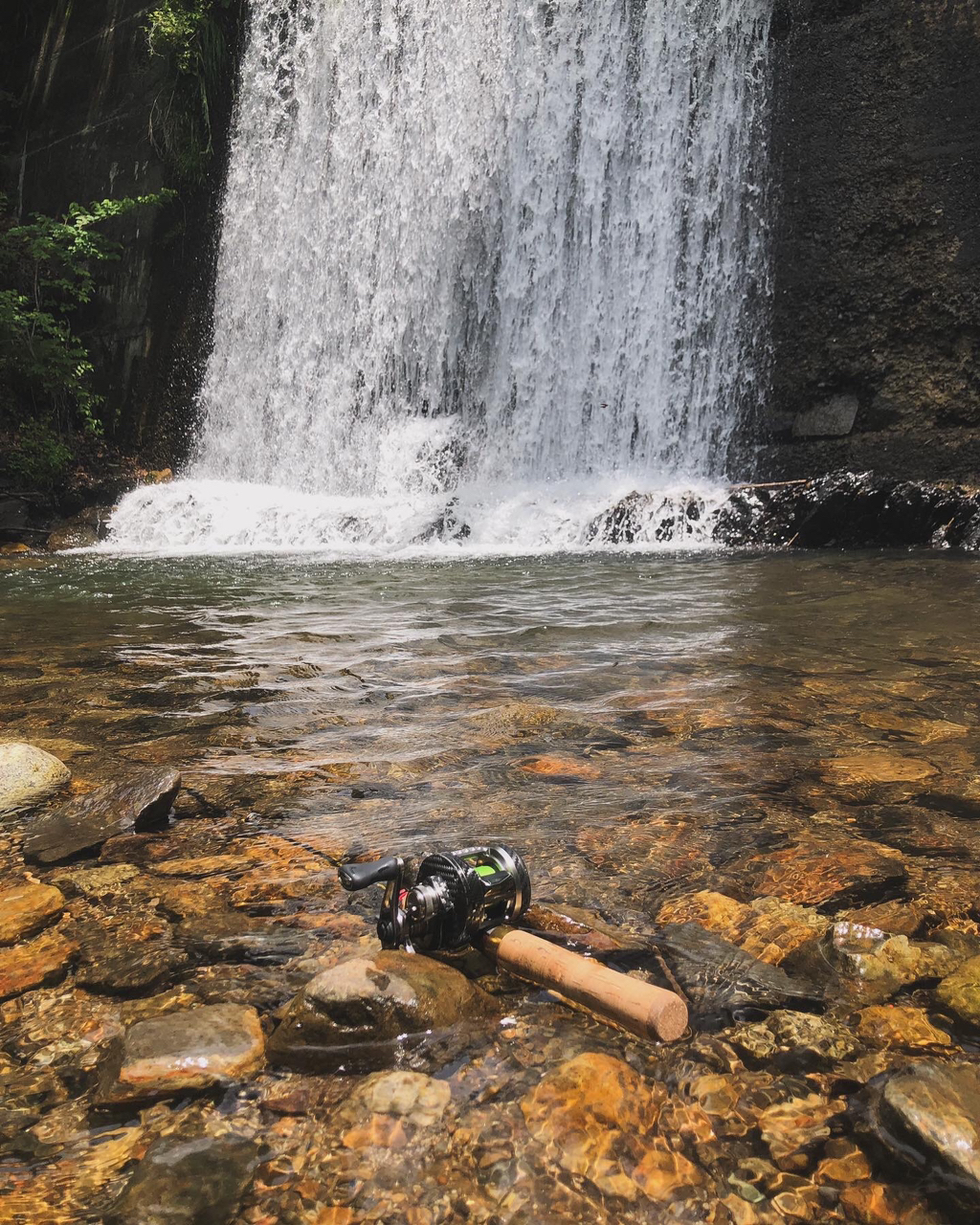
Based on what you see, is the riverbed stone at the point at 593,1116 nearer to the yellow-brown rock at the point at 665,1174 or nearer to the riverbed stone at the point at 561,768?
the yellow-brown rock at the point at 665,1174

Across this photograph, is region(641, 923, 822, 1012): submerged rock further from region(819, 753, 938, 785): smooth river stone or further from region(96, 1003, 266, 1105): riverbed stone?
region(819, 753, 938, 785): smooth river stone

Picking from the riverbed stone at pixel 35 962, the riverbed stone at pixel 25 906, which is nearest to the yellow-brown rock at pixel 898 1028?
the riverbed stone at pixel 35 962

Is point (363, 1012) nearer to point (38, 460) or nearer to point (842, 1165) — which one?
point (842, 1165)

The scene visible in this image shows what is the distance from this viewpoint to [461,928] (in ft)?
4.70

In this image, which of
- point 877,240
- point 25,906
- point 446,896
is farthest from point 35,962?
point 877,240

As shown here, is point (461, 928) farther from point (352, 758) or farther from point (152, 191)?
point (152, 191)

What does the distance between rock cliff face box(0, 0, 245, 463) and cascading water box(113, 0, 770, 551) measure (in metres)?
0.69

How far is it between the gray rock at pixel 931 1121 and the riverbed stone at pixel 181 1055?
0.81 m

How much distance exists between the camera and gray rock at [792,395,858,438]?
8.81m

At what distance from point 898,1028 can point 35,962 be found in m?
1.38

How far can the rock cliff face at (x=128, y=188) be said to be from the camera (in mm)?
14195

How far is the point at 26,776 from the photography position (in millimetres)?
2127

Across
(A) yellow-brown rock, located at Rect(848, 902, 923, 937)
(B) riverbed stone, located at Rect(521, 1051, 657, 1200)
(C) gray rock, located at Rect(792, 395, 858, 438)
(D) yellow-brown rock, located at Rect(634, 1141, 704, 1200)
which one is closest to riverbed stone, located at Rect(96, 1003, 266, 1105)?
(B) riverbed stone, located at Rect(521, 1051, 657, 1200)

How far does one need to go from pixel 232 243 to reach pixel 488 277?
4952mm
